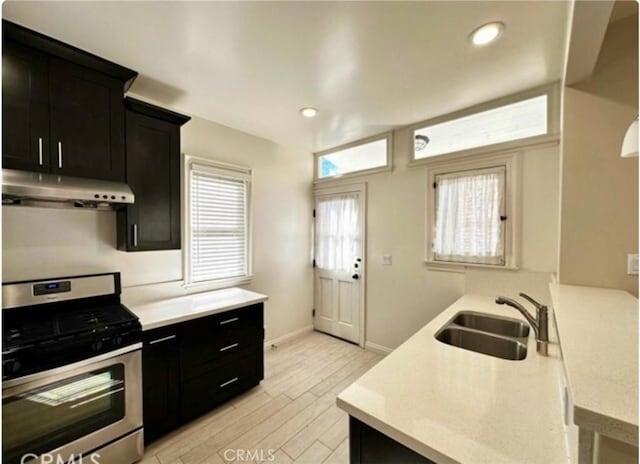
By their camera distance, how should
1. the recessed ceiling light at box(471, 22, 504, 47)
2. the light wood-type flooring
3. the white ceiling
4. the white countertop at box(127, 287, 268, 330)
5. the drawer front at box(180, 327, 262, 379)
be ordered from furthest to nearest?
the drawer front at box(180, 327, 262, 379) < the white countertop at box(127, 287, 268, 330) < the light wood-type flooring < the recessed ceiling light at box(471, 22, 504, 47) < the white ceiling

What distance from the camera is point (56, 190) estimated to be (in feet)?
5.21

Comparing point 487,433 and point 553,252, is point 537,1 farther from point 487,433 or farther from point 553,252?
point 487,433

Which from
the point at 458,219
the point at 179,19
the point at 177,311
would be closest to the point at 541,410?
the point at 458,219

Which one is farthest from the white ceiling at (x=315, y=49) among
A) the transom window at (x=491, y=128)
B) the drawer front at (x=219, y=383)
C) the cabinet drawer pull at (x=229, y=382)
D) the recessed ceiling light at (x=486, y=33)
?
the cabinet drawer pull at (x=229, y=382)

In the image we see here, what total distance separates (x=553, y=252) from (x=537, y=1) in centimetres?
179

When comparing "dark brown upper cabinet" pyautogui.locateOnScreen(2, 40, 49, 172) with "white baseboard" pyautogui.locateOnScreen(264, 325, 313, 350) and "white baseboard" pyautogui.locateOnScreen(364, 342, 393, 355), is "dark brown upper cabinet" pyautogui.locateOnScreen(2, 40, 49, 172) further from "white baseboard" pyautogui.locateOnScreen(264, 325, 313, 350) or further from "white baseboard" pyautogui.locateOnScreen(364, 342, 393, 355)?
"white baseboard" pyautogui.locateOnScreen(364, 342, 393, 355)

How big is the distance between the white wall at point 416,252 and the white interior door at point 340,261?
129 millimetres

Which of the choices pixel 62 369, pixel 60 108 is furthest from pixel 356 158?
pixel 62 369

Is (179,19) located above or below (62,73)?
above

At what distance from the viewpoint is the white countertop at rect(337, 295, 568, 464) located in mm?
774

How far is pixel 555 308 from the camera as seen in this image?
1.13 metres

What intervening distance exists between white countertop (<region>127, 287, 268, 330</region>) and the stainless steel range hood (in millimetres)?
→ 859

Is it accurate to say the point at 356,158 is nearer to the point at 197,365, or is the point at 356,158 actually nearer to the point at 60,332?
the point at 197,365

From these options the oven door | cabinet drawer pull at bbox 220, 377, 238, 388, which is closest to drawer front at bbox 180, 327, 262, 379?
cabinet drawer pull at bbox 220, 377, 238, 388
